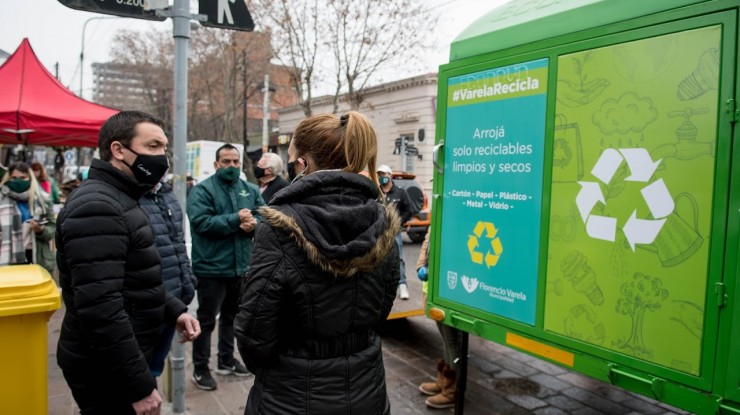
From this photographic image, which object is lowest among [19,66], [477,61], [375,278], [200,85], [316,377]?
[316,377]

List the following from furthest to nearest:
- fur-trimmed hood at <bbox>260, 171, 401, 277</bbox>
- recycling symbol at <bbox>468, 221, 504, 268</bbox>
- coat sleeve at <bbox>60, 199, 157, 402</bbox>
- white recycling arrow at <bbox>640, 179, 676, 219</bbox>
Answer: recycling symbol at <bbox>468, 221, 504, 268</bbox> → white recycling arrow at <bbox>640, 179, 676, 219</bbox> → coat sleeve at <bbox>60, 199, 157, 402</bbox> → fur-trimmed hood at <bbox>260, 171, 401, 277</bbox>

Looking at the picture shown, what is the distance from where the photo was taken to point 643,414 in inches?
170

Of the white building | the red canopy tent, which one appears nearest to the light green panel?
the red canopy tent

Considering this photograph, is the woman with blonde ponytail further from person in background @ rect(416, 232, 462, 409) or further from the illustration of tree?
person in background @ rect(416, 232, 462, 409)

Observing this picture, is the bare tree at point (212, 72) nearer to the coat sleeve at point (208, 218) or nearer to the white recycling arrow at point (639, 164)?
the coat sleeve at point (208, 218)

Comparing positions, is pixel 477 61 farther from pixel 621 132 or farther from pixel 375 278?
pixel 375 278

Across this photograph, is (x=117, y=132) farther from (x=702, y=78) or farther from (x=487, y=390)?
(x=487, y=390)

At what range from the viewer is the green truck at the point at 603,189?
2.20m

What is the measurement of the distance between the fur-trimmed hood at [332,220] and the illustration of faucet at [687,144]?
4.73 feet

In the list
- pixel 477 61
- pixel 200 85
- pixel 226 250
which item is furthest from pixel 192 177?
pixel 200 85

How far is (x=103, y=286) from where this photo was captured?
195cm

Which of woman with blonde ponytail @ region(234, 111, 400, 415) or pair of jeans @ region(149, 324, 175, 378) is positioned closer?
woman with blonde ponytail @ region(234, 111, 400, 415)

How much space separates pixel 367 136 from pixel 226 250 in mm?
2871

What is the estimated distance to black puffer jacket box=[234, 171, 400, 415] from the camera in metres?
1.71
